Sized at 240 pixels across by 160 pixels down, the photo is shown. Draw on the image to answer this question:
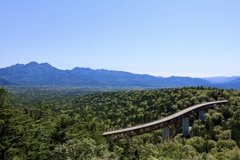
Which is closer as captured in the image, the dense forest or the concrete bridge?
the dense forest

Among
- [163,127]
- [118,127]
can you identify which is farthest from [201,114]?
[118,127]

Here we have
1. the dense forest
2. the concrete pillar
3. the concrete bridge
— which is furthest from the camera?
the concrete pillar

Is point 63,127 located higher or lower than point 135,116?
higher

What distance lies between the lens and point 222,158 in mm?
63688

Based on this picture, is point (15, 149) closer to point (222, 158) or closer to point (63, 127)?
point (63, 127)

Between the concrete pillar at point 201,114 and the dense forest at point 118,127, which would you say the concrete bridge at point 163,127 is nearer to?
the concrete pillar at point 201,114

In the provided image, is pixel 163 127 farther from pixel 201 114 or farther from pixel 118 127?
pixel 201 114

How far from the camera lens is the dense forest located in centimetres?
3573

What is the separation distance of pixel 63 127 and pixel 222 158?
40.2 m

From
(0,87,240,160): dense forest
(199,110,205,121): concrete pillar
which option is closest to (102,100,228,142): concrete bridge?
(199,110,205,121): concrete pillar

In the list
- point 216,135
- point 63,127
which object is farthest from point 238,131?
point 63,127

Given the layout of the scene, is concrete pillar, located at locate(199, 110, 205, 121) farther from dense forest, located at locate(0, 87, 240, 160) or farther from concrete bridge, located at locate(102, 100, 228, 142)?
dense forest, located at locate(0, 87, 240, 160)

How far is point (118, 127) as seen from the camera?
4540 inches

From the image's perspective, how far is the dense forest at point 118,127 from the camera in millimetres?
35728
